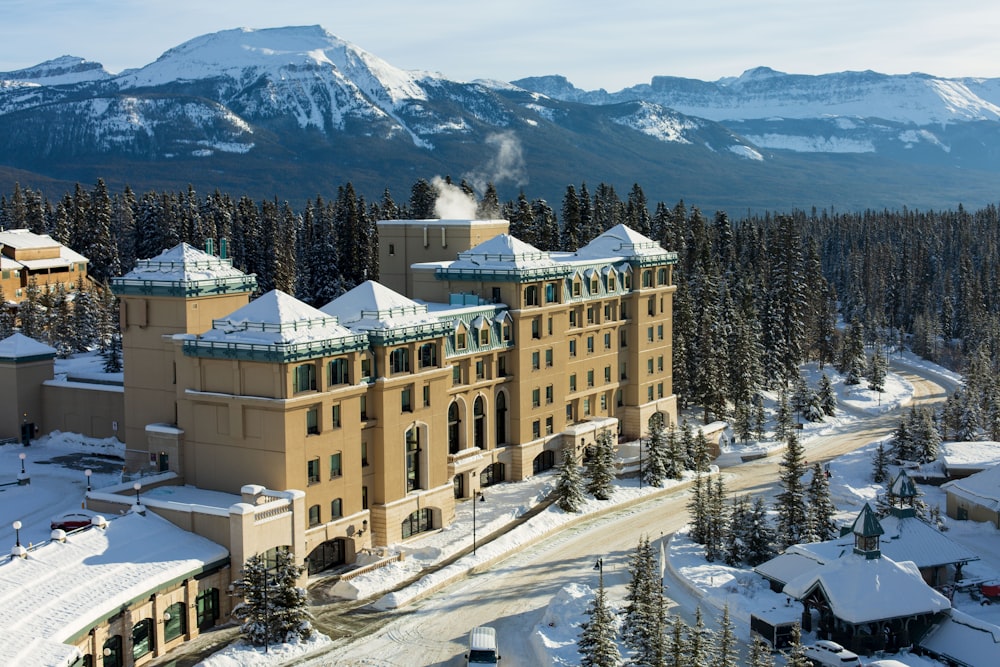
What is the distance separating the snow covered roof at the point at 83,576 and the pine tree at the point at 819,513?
99.5 ft

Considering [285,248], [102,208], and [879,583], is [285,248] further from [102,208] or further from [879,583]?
[879,583]

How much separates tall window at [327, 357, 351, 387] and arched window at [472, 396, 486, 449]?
53.6 feet

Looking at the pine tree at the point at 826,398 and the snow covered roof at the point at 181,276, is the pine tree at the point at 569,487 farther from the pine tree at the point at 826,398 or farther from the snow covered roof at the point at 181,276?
the pine tree at the point at 826,398

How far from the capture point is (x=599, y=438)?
82.2 m

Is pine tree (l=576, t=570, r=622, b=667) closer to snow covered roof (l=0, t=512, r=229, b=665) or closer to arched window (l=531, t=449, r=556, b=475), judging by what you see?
snow covered roof (l=0, t=512, r=229, b=665)

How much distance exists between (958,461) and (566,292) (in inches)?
1122

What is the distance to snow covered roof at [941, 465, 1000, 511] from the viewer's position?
7036 centimetres

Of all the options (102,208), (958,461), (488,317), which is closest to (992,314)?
(958,461)

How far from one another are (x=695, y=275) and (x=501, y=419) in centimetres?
4332

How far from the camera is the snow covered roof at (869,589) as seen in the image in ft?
175

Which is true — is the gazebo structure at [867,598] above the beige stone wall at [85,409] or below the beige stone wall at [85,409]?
below

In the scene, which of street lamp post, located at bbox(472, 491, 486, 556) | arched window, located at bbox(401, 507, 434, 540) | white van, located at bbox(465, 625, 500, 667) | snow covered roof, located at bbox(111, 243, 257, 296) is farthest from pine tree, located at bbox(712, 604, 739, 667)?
snow covered roof, located at bbox(111, 243, 257, 296)

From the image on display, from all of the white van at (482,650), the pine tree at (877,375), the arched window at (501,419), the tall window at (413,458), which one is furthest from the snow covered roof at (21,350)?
the pine tree at (877,375)

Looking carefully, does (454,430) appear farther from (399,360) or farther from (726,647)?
(726,647)
